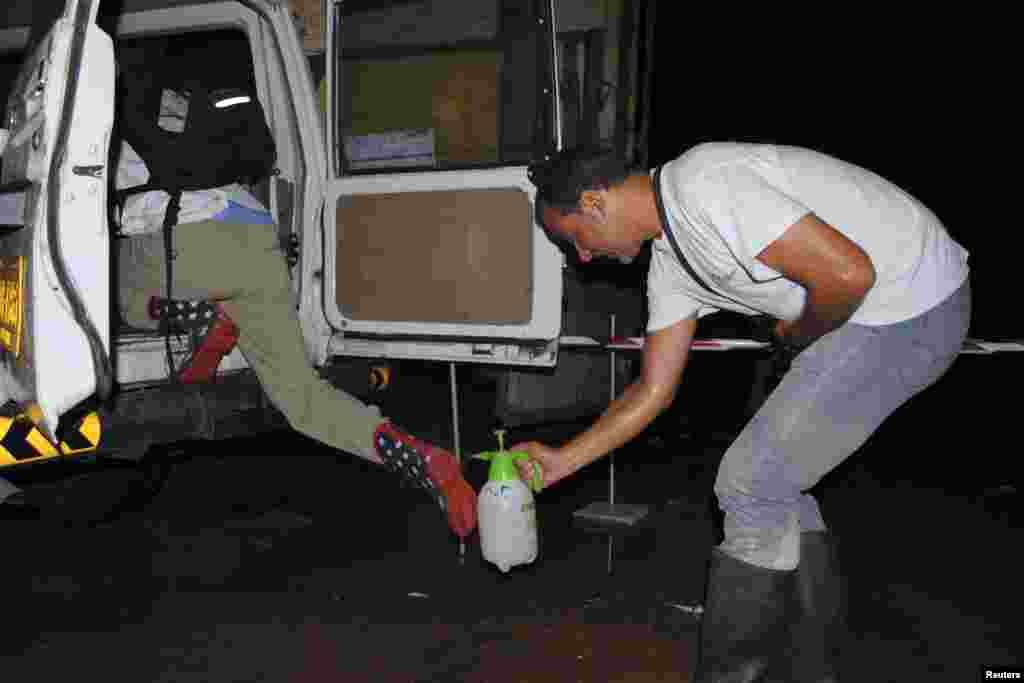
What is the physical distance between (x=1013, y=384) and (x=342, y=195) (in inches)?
282

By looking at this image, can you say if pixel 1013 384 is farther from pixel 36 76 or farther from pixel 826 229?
pixel 36 76

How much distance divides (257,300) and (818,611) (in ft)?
7.28

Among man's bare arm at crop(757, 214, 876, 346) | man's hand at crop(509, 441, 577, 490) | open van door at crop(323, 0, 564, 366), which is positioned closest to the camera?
man's bare arm at crop(757, 214, 876, 346)

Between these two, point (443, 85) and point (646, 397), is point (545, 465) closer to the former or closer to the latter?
point (646, 397)

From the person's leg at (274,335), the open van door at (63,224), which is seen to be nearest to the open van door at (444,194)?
the person's leg at (274,335)

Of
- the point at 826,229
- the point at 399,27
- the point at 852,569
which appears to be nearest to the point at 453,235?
the point at 399,27

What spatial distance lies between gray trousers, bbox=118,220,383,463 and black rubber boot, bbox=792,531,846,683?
165cm

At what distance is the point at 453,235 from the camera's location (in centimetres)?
353

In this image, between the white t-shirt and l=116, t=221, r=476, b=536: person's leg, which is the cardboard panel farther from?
the white t-shirt

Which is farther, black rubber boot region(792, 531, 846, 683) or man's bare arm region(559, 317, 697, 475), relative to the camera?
man's bare arm region(559, 317, 697, 475)

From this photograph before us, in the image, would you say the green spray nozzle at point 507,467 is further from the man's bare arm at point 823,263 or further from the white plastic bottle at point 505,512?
the man's bare arm at point 823,263

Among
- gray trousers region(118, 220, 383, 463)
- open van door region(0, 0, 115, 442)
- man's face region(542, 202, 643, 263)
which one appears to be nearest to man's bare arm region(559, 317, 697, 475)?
man's face region(542, 202, 643, 263)

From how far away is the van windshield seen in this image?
355cm

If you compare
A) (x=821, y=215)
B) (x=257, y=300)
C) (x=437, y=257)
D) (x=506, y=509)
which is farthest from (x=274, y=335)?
(x=821, y=215)
